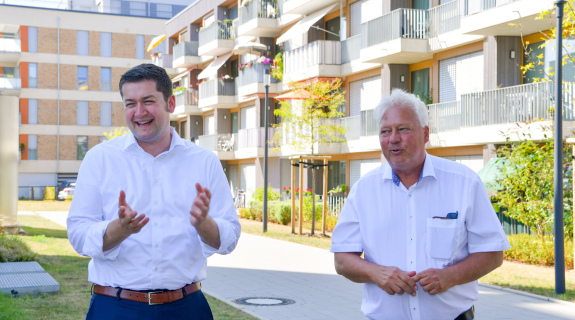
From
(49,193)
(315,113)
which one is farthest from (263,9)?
(49,193)

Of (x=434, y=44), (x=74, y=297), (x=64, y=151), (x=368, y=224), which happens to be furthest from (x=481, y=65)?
(x=64, y=151)

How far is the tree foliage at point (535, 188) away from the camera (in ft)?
50.6

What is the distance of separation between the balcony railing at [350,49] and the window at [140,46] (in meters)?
35.1

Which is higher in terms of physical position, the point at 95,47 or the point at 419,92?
the point at 95,47

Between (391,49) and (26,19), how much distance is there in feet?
137

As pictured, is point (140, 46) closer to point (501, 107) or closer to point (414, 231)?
point (501, 107)

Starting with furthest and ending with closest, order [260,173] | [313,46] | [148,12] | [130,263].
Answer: [148,12] < [260,173] < [313,46] < [130,263]

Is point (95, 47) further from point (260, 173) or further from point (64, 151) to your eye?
point (260, 173)

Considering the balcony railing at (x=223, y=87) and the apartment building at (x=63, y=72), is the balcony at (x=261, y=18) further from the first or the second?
the apartment building at (x=63, y=72)

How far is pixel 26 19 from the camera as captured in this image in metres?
58.6

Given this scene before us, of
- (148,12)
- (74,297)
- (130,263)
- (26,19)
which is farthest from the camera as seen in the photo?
(148,12)

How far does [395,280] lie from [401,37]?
2215 centimetres

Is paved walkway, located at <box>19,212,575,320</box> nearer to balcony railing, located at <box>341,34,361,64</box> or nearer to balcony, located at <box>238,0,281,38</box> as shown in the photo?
balcony railing, located at <box>341,34,361,64</box>

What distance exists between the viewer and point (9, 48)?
56094mm
